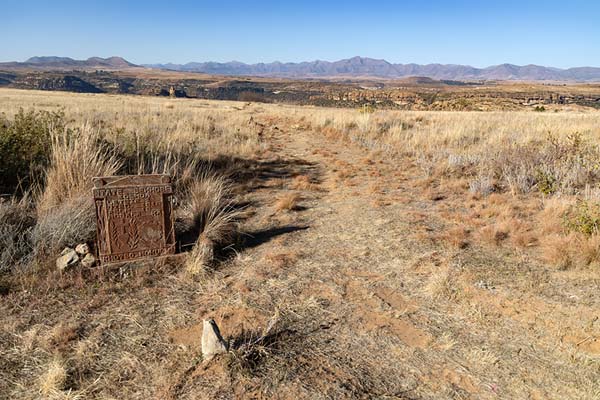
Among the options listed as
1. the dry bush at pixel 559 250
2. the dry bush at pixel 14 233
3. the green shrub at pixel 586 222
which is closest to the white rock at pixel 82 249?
the dry bush at pixel 14 233

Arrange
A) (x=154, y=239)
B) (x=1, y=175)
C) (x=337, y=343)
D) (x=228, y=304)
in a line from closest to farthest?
(x=337, y=343)
(x=228, y=304)
(x=154, y=239)
(x=1, y=175)

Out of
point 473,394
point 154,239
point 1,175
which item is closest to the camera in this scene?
point 473,394

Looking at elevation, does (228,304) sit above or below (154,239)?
below

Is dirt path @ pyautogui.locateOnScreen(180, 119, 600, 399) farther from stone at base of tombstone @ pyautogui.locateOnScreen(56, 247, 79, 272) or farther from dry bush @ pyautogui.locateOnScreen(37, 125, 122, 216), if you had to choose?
dry bush @ pyautogui.locateOnScreen(37, 125, 122, 216)

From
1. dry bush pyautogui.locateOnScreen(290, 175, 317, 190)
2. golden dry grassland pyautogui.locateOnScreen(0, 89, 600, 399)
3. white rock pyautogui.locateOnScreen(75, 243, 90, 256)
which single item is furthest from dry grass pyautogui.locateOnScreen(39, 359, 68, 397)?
dry bush pyautogui.locateOnScreen(290, 175, 317, 190)

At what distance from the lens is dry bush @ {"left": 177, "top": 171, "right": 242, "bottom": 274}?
166 inches

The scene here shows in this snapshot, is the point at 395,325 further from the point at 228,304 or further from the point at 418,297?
the point at 228,304

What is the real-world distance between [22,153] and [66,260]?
9.30 feet

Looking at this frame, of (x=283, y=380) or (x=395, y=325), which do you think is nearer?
(x=283, y=380)

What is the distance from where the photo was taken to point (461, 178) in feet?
26.4

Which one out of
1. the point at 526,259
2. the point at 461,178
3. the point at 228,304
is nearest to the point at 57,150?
the point at 228,304

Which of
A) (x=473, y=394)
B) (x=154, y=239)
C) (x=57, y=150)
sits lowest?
(x=473, y=394)

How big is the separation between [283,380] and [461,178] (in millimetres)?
6484

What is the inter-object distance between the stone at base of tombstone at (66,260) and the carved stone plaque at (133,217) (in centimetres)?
26
